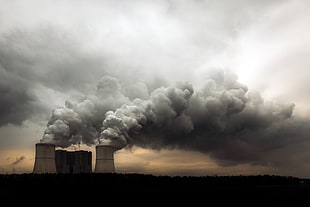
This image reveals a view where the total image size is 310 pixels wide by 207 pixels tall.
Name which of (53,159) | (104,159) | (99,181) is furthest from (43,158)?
(99,181)

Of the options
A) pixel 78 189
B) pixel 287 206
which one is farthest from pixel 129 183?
pixel 287 206

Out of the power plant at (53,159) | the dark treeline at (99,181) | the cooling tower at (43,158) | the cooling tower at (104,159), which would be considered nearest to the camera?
the cooling tower at (43,158)

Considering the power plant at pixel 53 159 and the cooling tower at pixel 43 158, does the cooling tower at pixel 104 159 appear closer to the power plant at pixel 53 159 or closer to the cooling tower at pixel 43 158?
the power plant at pixel 53 159

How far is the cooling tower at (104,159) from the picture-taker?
171 ft

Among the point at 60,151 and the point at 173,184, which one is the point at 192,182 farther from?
the point at 60,151

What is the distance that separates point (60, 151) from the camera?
68.4 m

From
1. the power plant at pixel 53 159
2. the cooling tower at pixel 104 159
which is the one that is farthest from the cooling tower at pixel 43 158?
the cooling tower at pixel 104 159

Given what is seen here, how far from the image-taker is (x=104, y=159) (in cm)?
5278

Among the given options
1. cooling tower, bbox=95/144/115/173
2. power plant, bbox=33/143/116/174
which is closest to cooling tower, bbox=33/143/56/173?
power plant, bbox=33/143/116/174

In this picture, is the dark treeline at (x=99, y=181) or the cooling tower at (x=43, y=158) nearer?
the cooling tower at (x=43, y=158)

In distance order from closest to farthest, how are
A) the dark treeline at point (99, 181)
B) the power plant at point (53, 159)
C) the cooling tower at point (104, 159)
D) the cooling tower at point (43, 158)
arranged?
the cooling tower at point (43, 158) → the power plant at point (53, 159) → the cooling tower at point (104, 159) → the dark treeline at point (99, 181)

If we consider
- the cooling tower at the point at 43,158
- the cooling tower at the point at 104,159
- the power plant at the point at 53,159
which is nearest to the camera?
the cooling tower at the point at 43,158

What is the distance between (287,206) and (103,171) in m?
26.6

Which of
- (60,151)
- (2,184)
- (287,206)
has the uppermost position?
(60,151)
